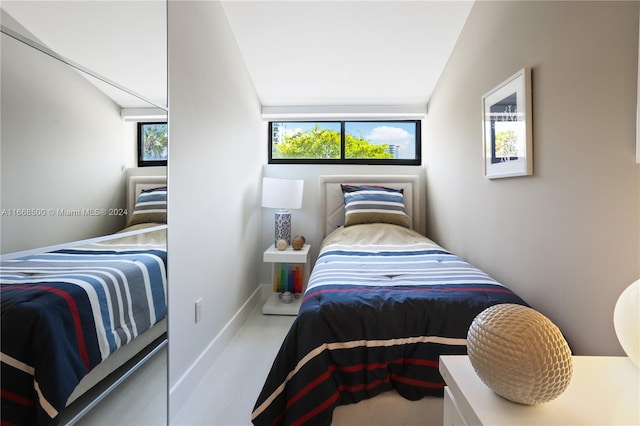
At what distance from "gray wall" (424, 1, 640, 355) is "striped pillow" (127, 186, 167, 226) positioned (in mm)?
1657

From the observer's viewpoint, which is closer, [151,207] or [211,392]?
[151,207]

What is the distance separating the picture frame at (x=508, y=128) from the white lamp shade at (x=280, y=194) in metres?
1.57

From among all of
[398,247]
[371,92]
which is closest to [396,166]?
[371,92]

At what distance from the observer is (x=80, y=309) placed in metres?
0.86

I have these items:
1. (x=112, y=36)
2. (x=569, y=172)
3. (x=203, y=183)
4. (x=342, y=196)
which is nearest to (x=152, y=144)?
(x=112, y=36)

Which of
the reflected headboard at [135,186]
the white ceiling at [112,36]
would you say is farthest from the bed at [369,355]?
the white ceiling at [112,36]

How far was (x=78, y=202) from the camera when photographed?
2.92 ft

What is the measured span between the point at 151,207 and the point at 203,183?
0.50m

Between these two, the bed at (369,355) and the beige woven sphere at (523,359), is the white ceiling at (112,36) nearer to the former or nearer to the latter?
the bed at (369,355)

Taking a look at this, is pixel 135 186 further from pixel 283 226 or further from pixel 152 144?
pixel 283 226

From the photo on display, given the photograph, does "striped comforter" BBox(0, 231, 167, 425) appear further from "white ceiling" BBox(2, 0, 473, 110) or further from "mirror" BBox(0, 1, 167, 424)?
"white ceiling" BBox(2, 0, 473, 110)

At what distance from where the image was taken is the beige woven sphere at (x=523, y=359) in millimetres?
502

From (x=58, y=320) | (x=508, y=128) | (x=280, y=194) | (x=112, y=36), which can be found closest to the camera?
(x=58, y=320)

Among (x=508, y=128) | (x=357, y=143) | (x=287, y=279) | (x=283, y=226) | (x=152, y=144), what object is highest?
(x=357, y=143)
